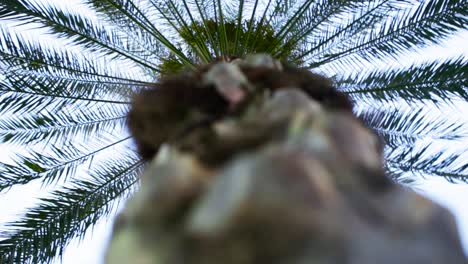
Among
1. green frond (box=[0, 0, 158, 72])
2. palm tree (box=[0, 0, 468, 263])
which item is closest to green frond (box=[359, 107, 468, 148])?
palm tree (box=[0, 0, 468, 263])

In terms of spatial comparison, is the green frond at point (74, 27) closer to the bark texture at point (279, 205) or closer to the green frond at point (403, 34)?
the green frond at point (403, 34)

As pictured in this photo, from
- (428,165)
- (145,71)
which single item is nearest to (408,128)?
(428,165)

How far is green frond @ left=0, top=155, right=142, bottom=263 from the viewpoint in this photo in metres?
4.59

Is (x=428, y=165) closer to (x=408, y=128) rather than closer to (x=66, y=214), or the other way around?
(x=408, y=128)

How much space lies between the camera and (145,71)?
234 inches

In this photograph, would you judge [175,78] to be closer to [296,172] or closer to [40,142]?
[296,172]

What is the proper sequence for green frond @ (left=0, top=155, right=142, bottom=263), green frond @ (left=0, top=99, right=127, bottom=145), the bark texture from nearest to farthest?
1. the bark texture
2. green frond @ (left=0, top=155, right=142, bottom=263)
3. green frond @ (left=0, top=99, right=127, bottom=145)

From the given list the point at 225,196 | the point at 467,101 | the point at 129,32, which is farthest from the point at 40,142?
the point at 225,196

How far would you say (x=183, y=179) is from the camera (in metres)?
1.24

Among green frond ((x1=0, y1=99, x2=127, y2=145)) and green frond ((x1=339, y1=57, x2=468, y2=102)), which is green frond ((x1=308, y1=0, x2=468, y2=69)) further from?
green frond ((x1=0, y1=99, x2=127, y2=145))

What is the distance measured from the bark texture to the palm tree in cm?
329

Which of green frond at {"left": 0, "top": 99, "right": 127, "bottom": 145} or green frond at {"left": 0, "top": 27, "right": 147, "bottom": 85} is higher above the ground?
green frond at {"left": 0, "top": 27, "right": 147, "bottom": 85}

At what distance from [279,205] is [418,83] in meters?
4.25

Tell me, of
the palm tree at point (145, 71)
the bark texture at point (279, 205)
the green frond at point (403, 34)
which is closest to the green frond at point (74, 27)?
the palm tree at point (145, 71)
